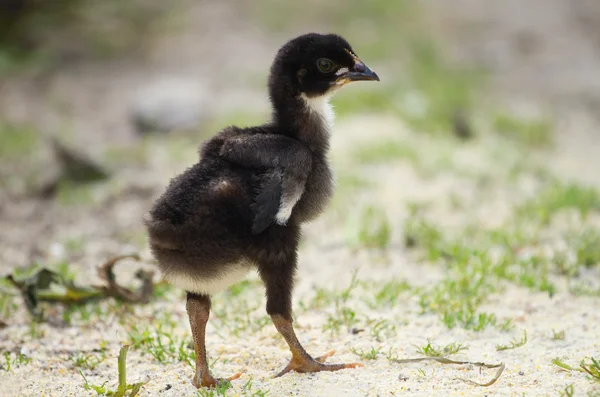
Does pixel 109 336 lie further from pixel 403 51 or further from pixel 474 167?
pixel 403 51

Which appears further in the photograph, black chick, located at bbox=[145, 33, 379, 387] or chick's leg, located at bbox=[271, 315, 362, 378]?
chick's leg, located at bbox=[271, 315, 362, 378]

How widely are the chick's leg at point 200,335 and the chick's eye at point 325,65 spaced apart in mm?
1282

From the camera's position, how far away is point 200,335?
12.6 feet

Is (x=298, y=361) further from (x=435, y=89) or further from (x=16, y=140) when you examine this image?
(x=435, y=89)

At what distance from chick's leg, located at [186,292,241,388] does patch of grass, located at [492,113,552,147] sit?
5.43 meters

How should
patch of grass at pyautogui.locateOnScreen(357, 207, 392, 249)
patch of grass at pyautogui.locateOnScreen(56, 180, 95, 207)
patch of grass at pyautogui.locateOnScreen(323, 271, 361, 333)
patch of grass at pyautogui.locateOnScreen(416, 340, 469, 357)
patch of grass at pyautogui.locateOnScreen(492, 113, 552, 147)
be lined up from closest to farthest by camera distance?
1. patch of grass at pyautogui.locateOnScreen(416, 340, 469, 357)
2. patch of grass at pyautogui.locateOnScreen(323, 271, 361, 333)
3. patch of grass at pyautogui.locateOnScreen(357, 207, 392, 249)
4. patch of grass at pyautogui.locateOnScreen(56, 180, 95, 207)
5. patch of grass at pyautogui.locateOnScreen(492, 113, 552, 147)

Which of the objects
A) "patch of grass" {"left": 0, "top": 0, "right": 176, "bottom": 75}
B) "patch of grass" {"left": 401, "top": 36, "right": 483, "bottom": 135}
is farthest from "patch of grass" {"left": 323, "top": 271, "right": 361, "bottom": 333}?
"patch of grass" {"left": 0, "top": 0, "right": 176, "bottom": 75}

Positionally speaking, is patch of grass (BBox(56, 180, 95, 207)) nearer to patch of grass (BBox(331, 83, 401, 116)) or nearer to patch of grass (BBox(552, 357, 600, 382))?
patch of grass (BBox(331, 83, 401, 116))

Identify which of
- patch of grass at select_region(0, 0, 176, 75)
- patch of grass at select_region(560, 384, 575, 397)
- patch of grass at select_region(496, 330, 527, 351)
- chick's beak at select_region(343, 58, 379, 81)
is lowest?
patch of grass at select_region(560, 384, 575, 397)

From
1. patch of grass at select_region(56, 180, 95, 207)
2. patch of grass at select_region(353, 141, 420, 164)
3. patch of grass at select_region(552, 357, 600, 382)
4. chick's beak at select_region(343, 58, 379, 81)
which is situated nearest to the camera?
patch of grass at select_region(552, 357, 600, 382)

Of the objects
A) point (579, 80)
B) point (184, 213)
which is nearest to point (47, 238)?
point (184, 213)

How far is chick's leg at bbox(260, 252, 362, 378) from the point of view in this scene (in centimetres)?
371

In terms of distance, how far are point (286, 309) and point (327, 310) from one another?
1.08 metres

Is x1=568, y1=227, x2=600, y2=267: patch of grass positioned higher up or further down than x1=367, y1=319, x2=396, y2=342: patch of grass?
higher up
